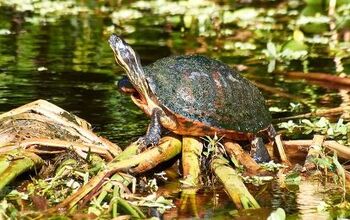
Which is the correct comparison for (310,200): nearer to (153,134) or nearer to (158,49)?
(153,134)

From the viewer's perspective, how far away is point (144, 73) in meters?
4.23

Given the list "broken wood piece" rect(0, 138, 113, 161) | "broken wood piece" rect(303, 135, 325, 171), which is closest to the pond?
"broken wood piece" rect(303, 135, 325, 171)

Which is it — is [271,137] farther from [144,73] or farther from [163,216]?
[163,216]

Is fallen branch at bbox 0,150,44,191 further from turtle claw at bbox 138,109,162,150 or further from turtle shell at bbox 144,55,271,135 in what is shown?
turtle shell at bbox 144,55,271,135

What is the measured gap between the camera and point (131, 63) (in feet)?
14.0

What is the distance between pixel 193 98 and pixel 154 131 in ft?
0.77

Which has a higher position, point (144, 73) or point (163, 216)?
point (144, 73)

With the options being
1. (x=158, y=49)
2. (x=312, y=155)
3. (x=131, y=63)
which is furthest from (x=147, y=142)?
(x=158, y=49)

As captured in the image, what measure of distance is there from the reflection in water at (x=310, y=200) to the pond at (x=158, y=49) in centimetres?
2

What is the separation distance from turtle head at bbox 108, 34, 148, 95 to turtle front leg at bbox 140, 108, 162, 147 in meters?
0.12

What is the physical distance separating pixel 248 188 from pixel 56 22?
25.8ft

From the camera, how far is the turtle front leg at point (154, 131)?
4129mm

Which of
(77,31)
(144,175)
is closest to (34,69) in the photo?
(77,31)

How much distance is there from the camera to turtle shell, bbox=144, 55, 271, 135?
4156 millimetres
